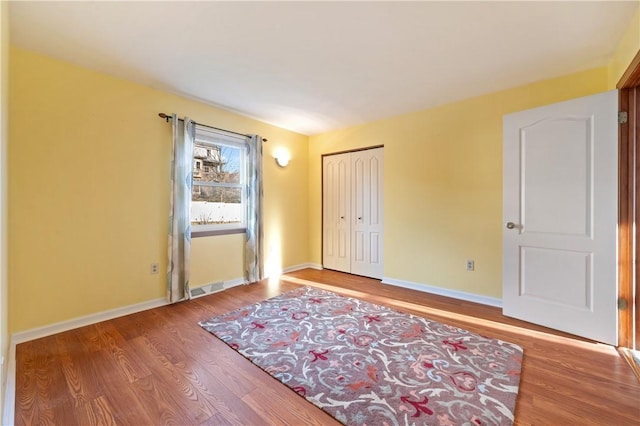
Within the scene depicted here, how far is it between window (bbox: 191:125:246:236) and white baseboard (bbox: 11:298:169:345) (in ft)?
3.17

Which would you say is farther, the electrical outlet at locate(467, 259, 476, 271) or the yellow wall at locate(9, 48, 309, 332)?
the electrical outlet at locate(467, 259, 476, 271)

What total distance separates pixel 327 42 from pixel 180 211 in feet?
7.88

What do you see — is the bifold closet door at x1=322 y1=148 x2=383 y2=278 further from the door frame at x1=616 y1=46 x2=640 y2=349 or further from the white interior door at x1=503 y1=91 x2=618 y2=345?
the door frame at x1=616 y1=46 x2=640 y2=349

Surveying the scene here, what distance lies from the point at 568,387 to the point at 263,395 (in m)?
1.90

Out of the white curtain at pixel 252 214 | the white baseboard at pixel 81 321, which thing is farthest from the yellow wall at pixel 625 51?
the white baseboard at pixel 81 321

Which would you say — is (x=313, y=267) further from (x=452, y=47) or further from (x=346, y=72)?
(x=452, y=47)

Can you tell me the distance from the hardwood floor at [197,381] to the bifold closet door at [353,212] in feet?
5.80

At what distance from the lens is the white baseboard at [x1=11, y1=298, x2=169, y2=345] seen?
7.18 ft

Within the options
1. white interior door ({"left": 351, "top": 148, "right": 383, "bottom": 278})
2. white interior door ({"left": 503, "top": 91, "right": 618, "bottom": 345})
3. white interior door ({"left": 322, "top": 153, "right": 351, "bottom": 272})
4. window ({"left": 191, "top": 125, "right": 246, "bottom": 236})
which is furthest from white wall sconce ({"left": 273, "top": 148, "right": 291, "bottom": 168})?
white interior door ({"left": 503, "top": 91, "right": 618, "bottom": 345})

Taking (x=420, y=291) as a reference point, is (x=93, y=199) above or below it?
above

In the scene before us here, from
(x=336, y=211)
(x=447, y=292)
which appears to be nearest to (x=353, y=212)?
(x=336, y=211)

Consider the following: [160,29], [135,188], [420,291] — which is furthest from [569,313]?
[135,188]

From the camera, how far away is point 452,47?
216 cm

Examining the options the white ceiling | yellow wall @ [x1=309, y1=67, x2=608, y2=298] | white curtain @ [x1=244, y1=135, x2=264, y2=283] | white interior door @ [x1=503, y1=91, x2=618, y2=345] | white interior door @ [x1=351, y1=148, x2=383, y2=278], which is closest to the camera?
the white ceiling
